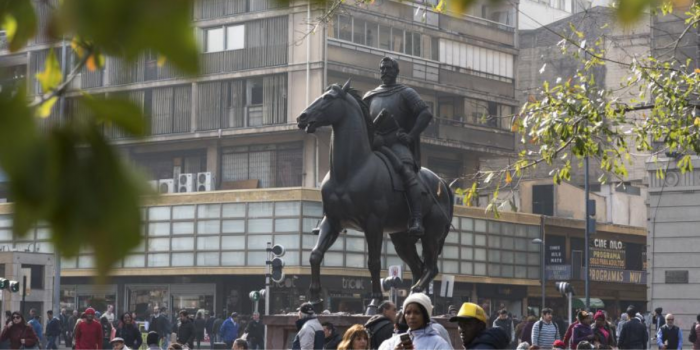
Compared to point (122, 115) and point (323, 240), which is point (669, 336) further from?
point (122, 115)

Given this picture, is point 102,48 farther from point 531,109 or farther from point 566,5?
point 566,5

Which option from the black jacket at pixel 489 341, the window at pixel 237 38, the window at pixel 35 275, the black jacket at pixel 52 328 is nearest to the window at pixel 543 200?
the window at pixel 237 38

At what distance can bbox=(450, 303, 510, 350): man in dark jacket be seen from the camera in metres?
7.31

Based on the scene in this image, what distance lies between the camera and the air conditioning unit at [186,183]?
59.4 m

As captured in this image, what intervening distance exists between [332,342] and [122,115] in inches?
443

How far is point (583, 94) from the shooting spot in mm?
15406

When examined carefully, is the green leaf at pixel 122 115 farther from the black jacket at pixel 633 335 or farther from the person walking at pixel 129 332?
the person walking at pixel 129 332

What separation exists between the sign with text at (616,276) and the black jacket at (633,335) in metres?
43.5

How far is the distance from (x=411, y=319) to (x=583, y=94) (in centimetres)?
760

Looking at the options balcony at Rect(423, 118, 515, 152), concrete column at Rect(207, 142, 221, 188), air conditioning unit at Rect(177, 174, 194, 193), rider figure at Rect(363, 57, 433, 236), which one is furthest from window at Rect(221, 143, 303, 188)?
rider figure at Rect(363, 57, 433, 236)

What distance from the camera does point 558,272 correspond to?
6300cm

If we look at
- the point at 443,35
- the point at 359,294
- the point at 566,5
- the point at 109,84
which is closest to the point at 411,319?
the point at 109,84

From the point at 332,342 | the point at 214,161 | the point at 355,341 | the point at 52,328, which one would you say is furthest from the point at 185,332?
the point at 214,161

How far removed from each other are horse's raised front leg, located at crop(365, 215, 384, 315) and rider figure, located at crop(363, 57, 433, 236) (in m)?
0.38
